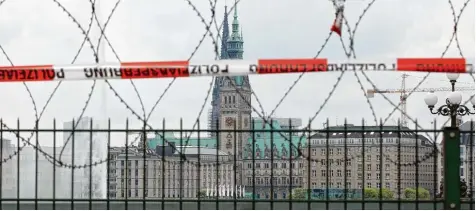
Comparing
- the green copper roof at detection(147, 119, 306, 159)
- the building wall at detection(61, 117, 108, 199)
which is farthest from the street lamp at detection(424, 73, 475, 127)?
the building wall at detection(61, 117, 108, 199)

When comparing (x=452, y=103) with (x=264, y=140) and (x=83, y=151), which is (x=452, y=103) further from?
(x=264, y=140)

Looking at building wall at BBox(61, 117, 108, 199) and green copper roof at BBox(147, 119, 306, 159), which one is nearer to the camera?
green copper roof at BBox(147, 119, 306, 159)

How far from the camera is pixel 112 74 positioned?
34.7 feet

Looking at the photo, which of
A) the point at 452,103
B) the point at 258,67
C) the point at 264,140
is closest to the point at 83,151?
the point at 452,103

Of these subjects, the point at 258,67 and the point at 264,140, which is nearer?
the point at 258,67

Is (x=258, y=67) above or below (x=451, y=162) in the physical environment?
above

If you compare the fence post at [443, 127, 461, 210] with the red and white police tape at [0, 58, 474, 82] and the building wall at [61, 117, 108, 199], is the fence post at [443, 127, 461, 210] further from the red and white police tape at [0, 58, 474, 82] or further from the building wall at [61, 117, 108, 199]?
the building wall at [61, 117, 108, 199]

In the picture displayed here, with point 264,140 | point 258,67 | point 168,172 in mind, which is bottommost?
point 168,172

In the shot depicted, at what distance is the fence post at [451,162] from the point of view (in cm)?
1009

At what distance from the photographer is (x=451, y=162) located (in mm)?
10133

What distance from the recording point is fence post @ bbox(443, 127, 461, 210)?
1009 centimetres

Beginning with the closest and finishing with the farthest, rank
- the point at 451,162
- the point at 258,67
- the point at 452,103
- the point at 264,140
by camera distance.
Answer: the point at 451,162 < the point at 258,67 < the point at 452,103 < the point at 264,140

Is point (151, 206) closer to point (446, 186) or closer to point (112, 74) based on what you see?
point (112, 74)

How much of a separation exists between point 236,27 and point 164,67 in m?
147
